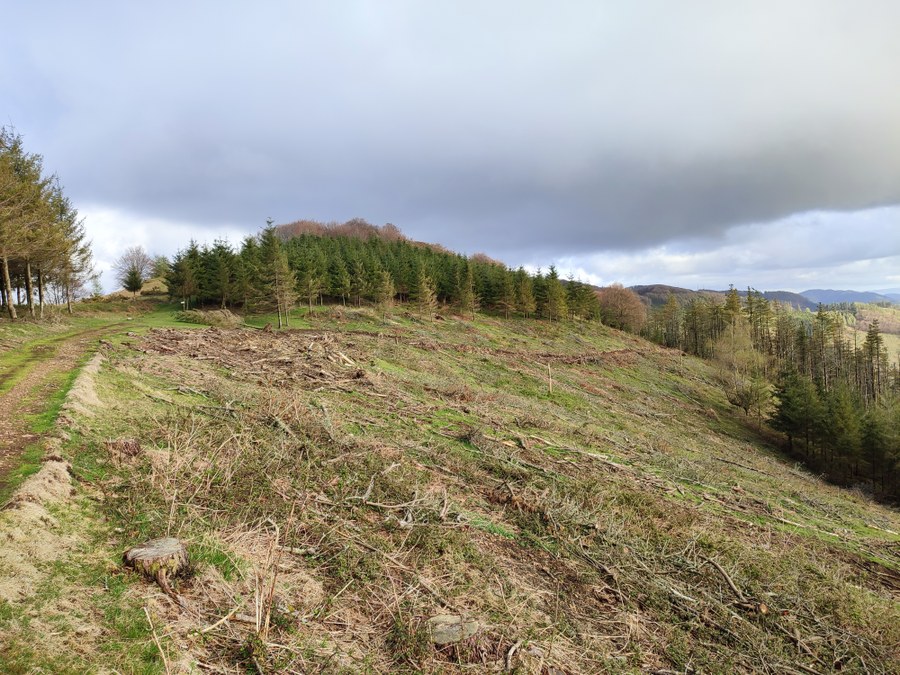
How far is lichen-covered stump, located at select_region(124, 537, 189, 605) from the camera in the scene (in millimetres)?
4738

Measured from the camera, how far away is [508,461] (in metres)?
11.4

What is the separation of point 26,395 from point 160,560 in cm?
852

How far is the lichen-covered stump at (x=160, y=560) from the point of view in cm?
474

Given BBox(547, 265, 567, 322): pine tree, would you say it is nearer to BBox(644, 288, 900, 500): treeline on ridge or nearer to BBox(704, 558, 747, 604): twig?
BBox(644, 288, 900, 500): treeline on ridge

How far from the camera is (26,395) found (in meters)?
9.69

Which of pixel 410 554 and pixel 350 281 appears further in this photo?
pixel 350 281

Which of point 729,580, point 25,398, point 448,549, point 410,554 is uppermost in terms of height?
point 25,398

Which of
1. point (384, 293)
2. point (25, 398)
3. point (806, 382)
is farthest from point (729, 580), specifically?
point (384, 293)

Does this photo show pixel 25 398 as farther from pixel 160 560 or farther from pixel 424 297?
pixel 424 297

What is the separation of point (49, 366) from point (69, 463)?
30.3 ft

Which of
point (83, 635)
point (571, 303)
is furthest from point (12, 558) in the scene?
point (571, 303)

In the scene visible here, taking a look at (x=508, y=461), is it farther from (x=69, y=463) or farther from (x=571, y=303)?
(x=571, y=303)

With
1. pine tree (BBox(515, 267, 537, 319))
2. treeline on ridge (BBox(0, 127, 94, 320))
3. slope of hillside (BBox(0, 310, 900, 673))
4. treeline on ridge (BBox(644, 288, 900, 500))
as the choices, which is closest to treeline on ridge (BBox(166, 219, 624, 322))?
pine tree (BBox(515, 267, 537, 319))

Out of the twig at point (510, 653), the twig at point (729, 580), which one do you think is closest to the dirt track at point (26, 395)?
the twig at point (510, 653)
